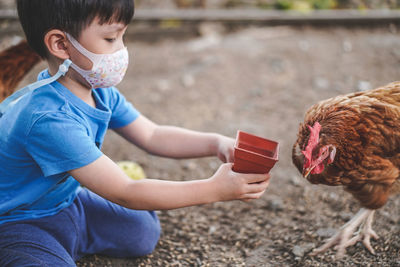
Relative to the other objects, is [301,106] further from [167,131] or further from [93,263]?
[93,263]

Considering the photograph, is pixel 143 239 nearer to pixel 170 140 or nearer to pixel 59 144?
pixel 170 140

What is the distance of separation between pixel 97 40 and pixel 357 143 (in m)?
1.16

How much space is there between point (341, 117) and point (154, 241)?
1077mm

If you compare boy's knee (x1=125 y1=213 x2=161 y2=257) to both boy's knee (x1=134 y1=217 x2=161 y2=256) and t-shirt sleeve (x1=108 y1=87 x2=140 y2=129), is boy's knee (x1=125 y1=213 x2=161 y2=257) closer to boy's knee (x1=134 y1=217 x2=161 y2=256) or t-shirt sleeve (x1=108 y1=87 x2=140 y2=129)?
boy's knee (x1=134 y1=217 x2=161 y2=256)

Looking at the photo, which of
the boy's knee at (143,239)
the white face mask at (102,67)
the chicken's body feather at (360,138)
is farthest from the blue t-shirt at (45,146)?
the chicken's body feather at (360,138)

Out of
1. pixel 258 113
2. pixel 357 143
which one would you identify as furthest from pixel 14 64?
pixel 258 113

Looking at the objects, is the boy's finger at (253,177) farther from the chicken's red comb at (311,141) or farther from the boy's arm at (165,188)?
the chicken's red comb at (311,141)

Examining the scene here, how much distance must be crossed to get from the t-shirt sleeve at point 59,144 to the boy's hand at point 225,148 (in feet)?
1.97

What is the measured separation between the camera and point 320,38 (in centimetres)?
454

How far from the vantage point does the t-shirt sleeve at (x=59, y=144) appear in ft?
4.36

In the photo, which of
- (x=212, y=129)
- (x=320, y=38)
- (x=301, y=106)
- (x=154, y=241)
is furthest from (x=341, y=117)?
(x=320, y=38)

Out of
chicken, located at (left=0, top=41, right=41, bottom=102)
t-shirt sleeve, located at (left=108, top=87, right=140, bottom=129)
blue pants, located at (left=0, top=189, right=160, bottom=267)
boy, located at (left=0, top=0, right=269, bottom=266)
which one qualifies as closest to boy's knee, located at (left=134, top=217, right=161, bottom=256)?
blue pants, located at (left=0, top=189, right=160, bottom=267)

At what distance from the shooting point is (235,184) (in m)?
1.39

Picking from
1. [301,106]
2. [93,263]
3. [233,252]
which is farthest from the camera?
[301,106]
